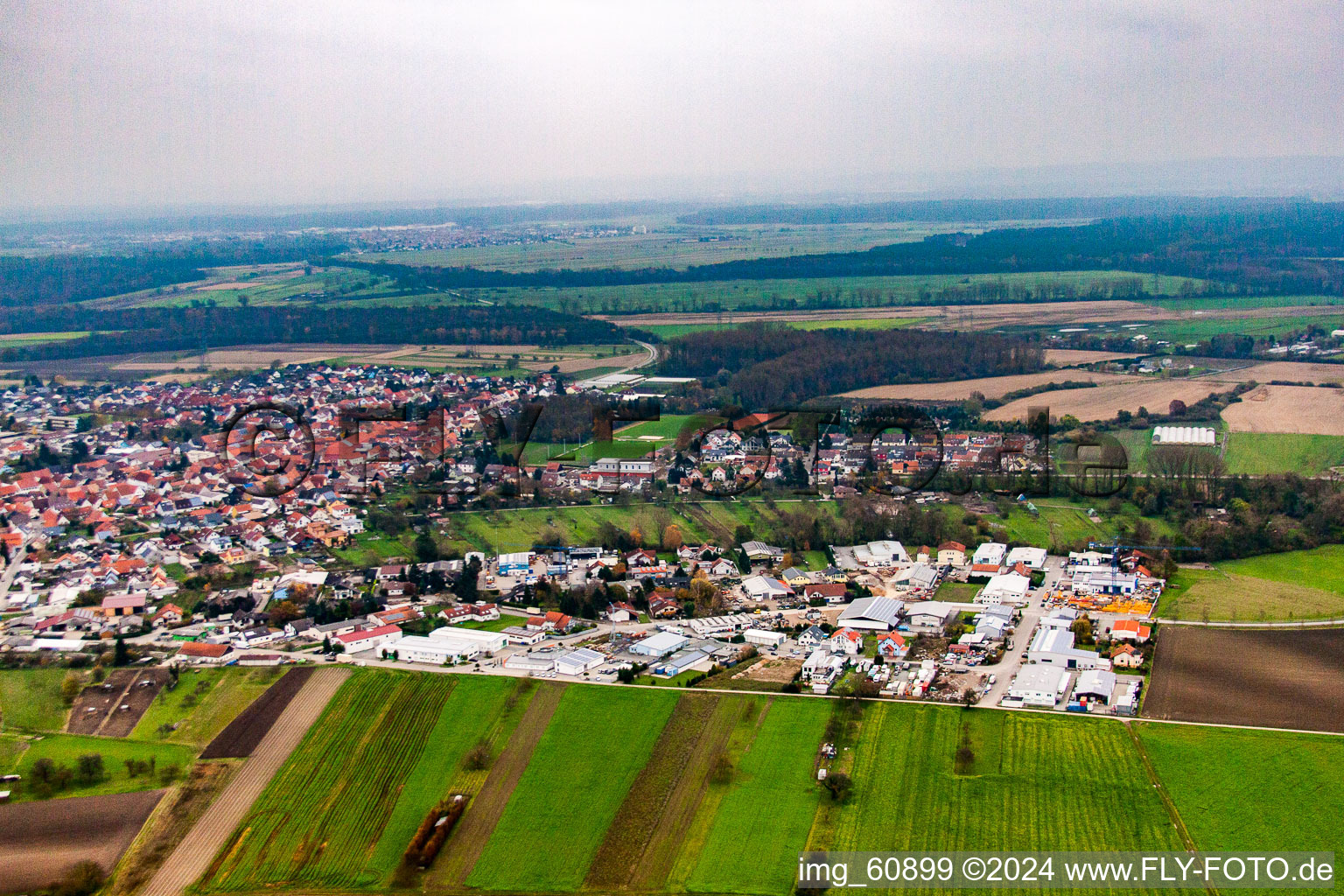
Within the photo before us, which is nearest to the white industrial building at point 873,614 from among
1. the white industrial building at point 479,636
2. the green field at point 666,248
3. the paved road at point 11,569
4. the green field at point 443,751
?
the white industrial building at point 479,636

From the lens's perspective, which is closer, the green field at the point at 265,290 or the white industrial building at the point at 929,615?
the white industrial building at the point at 929,615

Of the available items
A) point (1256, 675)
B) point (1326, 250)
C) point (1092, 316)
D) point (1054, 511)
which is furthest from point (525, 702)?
point (1326, 250)

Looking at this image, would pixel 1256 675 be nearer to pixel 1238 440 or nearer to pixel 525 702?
pixel 525 702

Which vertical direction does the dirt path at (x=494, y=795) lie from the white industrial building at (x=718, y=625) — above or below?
below

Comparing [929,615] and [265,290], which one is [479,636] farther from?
[265,290]

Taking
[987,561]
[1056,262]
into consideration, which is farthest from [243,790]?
[1056,262]

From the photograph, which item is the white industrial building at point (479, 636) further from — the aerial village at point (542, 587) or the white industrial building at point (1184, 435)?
the white industrial building at point (1184, 435)
